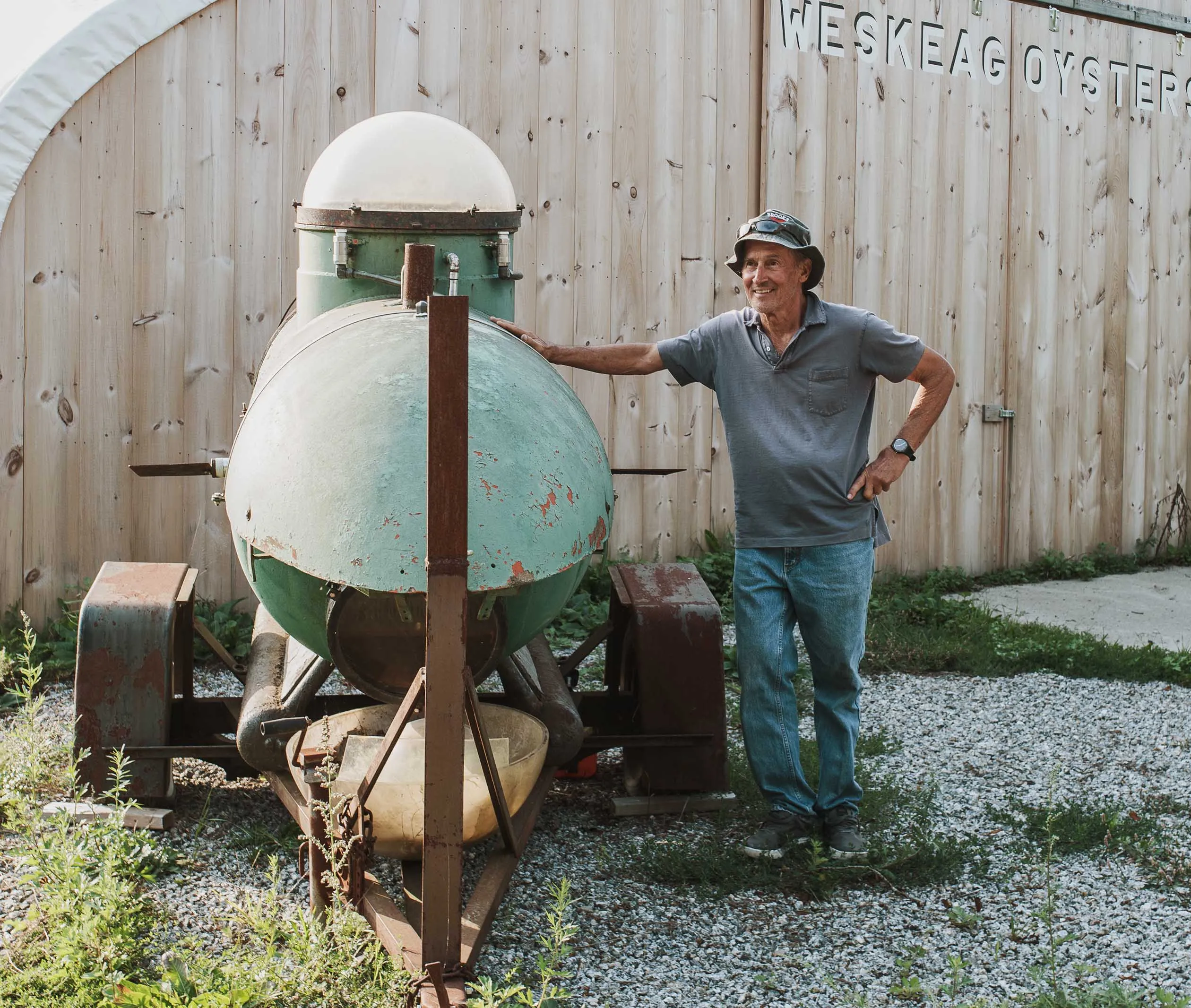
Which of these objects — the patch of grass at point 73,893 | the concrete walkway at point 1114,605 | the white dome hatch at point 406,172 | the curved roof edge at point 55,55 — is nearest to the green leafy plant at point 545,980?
the patch of grass at point 73,893

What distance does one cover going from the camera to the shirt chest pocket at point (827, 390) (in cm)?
395

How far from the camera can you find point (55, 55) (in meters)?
5.48

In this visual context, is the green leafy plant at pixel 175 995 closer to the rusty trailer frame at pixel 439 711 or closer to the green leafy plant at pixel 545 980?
the rusty trailer frame at pixel 439 711

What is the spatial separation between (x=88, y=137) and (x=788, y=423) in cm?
340

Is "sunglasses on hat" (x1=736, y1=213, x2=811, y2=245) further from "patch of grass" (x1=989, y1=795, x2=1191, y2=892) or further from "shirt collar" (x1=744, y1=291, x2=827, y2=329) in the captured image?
"patch of grass" (x1=989, y1=795, x2=1191, y2=892)

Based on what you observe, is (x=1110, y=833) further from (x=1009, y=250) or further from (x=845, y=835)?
(x=1009, y=250)

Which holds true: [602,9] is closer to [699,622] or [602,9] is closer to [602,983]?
[699,622]

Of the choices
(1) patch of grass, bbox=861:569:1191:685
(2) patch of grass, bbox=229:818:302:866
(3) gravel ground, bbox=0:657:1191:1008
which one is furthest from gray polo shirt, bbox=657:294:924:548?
(1) patch of grass, bbox=861:569:1191:685

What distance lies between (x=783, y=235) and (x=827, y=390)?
18.0 inches

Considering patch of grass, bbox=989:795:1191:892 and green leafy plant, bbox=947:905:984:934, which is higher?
patch of grass, bbox=989:795:1191:892

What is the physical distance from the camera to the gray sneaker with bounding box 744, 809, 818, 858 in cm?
391

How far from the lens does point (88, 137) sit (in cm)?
568

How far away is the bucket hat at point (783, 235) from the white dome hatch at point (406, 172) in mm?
809

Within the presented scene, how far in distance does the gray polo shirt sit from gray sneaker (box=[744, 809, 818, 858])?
31.3 inches
